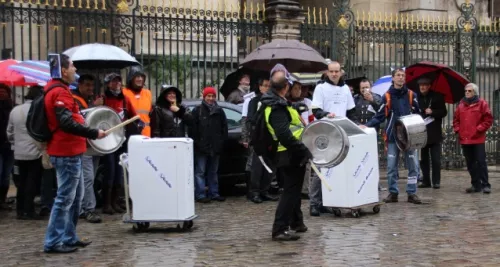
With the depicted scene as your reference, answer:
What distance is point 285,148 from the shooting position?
857 centimetres

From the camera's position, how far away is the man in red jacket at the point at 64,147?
312 inches

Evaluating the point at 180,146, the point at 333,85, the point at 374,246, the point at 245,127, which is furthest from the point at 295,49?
the point at 374,246

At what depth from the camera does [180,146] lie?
9.26 meters

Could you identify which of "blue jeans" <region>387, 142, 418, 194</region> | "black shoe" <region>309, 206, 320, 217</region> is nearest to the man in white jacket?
"black shoe" <region>309, 206, 320, 217</region>

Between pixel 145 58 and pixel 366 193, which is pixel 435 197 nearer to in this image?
pixel 366 193

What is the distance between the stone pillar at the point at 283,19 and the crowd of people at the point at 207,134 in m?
2.99

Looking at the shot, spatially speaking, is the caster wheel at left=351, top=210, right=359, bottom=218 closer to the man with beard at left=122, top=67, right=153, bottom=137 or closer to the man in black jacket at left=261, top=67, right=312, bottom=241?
the man in black jacket at left=261, top=67, right=312, bottom=241

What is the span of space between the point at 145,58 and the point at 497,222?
28.8 ft

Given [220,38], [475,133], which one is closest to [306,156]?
[475,133]

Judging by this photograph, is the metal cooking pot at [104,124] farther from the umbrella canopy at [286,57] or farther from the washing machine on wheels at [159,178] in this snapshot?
the umbrella canopy at [286,57]

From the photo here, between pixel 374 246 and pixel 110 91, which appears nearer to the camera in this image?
pixel 374 246

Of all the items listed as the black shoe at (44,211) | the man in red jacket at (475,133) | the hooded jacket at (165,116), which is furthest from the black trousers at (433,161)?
the black shoe at (44,211)

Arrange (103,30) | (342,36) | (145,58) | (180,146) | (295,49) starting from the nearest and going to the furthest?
(180,146) → (295,49) → (103,30) → (145,58) → (342,36)

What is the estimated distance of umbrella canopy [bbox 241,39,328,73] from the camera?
13727 mm
